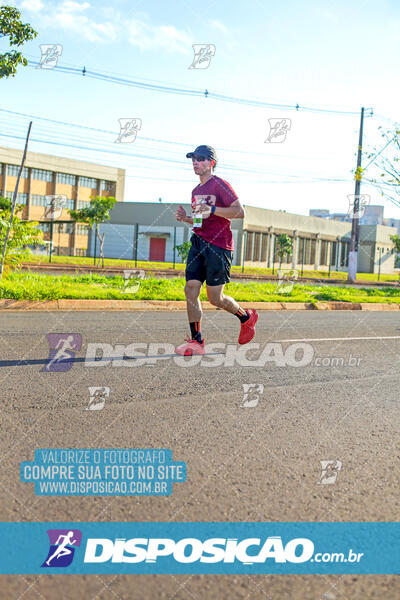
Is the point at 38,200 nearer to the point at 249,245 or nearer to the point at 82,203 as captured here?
the point at 82,203

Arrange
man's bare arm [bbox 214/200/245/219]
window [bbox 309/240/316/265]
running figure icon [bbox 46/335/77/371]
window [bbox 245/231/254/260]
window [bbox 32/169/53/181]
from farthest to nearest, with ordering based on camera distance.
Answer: window [bbox 309/240/316/265], window [bbox 32/169/53/181], window [bbox 245/231/254/260], man's bare arm [bbox 214/200/245/219], running figure icon [bbox 46/335/77/371]

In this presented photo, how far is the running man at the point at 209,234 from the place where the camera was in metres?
5.87

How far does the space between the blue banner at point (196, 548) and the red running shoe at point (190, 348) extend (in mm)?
3738

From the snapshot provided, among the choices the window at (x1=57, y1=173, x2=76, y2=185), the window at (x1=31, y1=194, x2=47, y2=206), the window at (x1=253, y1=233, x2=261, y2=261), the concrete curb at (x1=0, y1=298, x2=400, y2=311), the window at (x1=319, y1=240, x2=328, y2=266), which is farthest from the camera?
the window at (x1=319, y1=240, x2=328, y2=266)

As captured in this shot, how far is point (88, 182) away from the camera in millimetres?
70688

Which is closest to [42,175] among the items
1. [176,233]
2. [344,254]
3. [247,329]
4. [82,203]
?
[82,203]

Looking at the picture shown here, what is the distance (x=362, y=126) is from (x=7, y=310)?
86.1 ft

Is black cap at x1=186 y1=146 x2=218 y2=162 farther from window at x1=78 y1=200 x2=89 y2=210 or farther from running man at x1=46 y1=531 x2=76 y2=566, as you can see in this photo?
window at x1=78 y1=200 x2=89 y2=210

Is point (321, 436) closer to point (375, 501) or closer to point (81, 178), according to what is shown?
point (375, 501)

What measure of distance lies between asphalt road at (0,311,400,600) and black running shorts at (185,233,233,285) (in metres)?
0.76

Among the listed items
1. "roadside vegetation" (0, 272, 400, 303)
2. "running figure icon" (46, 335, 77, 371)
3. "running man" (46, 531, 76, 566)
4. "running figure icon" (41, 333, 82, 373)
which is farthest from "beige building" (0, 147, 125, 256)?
"running man" (46, 531, 76, 566)

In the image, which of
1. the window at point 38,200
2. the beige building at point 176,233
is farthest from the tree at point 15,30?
the window at point 38,200

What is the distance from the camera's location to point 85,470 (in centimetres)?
275

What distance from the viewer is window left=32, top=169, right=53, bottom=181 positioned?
64438mm
